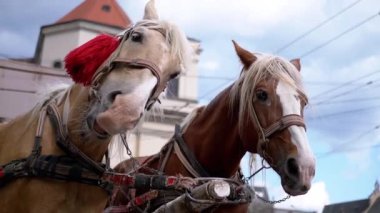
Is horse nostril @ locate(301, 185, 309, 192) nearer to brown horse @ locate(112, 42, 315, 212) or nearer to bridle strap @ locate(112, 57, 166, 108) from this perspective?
brown horse @ locate(112, 42, 315, 212)

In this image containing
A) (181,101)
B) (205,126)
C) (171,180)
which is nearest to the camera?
(171,180)

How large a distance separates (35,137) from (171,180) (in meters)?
1.02

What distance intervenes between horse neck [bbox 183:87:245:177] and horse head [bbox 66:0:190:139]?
51.0 inches

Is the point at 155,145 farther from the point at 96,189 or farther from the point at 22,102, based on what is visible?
the point at 96,189

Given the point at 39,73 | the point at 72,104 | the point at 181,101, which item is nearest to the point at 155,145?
the point at 181,101

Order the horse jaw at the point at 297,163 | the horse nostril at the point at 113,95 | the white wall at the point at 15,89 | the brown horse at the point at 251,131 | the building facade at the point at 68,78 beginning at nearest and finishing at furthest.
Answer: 1. the horse nostril at the point at 113,95
2. the horse jaw at the point at 297,163
3. the brown horse at the point at 251,131
4. the building facade at the point at 68,78
5. the white wall at the point at 15,89

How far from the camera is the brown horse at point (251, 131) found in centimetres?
337

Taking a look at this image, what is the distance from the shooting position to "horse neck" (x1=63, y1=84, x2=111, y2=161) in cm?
279

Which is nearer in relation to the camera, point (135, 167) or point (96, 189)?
point (96, 189)

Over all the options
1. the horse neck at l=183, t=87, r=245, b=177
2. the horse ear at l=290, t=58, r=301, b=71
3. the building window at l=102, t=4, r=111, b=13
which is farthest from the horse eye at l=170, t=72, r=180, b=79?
the building window at l=102, t=4, r=111, b=13

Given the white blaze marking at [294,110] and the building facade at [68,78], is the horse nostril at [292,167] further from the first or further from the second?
the building facade at [68,78]

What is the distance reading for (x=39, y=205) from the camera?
266 centimetres

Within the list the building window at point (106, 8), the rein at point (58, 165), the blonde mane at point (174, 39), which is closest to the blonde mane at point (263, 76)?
the blonde mane at point (174, 39)

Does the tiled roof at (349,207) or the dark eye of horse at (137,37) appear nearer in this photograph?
the dark eye of horse at (137,37)
